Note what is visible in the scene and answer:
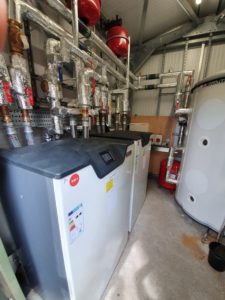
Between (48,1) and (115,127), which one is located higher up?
(48,1)

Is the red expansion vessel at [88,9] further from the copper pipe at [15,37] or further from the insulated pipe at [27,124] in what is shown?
the insulated pipe at [27,124]

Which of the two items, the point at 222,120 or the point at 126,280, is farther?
the point at 222,120

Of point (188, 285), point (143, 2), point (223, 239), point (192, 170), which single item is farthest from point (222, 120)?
point (143, 2)

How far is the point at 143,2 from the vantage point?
5.16ft

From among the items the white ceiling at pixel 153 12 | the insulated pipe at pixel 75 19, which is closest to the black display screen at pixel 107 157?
the insulated pipe at pixel 75 19

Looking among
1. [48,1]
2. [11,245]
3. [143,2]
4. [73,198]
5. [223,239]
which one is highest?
[143,2]

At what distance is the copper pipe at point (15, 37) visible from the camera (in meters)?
0.74

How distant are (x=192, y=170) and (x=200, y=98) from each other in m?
0.86

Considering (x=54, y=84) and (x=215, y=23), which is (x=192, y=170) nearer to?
(x=54, y=84)

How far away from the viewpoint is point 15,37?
752 millimetres

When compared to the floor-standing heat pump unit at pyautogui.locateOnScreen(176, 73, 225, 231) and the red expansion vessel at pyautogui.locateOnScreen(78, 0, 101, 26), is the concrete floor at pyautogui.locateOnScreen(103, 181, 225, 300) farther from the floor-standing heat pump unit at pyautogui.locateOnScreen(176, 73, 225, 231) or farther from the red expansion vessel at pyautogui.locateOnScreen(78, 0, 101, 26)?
the red expansion vessel at pyautogui.locateOnScreen(78, 0, 101, 26)

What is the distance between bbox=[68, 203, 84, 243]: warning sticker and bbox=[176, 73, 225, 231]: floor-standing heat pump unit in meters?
1.46

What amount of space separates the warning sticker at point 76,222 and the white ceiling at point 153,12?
7.32ft

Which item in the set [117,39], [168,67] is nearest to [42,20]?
[117,39]
